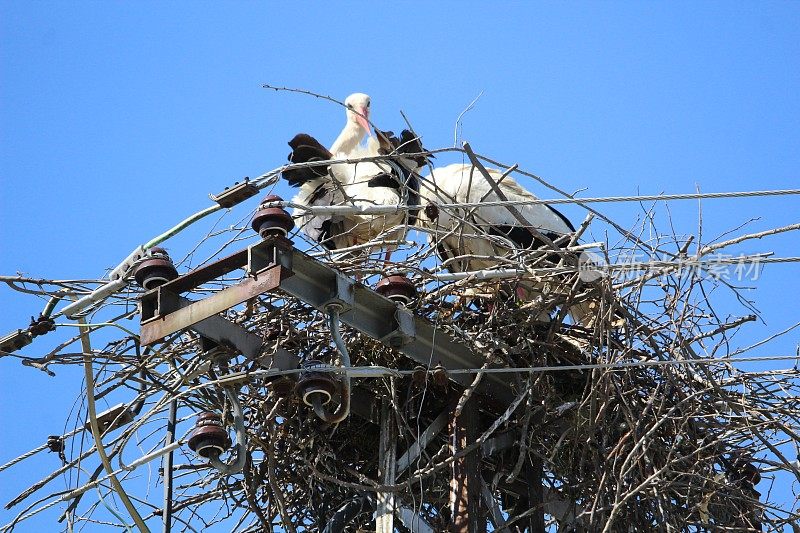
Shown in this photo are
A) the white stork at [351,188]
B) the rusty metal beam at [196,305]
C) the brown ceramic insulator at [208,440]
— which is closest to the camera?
the rusty metal beam at [196,305]

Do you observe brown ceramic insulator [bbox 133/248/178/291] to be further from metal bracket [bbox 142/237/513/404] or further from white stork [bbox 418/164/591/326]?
white stork [bbox 418/164/591/326]

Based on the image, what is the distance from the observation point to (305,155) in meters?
8.32

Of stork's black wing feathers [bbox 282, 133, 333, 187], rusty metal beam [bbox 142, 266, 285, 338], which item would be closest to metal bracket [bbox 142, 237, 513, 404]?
rusty metal beam [bbox 142, 266, 285, 338]

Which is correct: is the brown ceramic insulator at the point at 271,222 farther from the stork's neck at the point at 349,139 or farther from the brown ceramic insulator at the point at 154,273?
the stork's neck at the point at 349,139

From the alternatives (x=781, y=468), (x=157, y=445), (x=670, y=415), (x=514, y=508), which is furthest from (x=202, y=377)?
(x=781, y=468)

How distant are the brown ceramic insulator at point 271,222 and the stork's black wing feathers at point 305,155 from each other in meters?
2.68

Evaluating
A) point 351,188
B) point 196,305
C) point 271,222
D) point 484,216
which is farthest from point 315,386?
point 484,216

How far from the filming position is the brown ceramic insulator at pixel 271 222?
559cm

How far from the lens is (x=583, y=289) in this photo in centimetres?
668

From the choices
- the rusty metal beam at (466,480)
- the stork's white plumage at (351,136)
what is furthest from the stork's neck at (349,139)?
the rusty metal beam at (466,480)

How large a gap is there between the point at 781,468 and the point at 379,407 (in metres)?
2.03

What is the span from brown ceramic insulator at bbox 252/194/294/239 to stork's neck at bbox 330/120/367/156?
4.39 m

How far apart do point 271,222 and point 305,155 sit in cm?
277

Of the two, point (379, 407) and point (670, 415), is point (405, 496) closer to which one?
point (379, 407)
